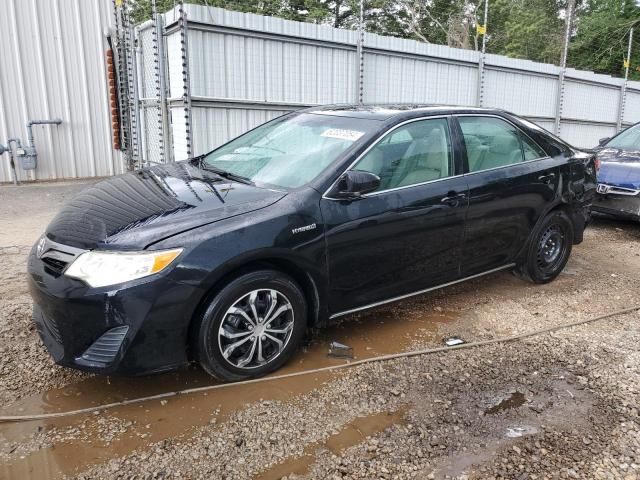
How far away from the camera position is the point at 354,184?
3254 mm

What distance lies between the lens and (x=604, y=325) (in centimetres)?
413

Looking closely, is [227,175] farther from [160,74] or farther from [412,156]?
[160,74]

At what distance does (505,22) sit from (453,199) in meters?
24.5

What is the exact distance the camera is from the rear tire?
15.4ft

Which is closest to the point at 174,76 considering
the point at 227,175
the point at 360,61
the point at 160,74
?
the point at 160,74

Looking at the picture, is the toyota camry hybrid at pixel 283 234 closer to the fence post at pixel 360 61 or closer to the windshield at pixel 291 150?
the windshield at pixel 291 150

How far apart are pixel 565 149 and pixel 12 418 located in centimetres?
477

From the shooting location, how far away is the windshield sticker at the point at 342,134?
3594mm

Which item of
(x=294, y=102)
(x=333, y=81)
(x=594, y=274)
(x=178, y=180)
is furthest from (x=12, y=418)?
(x=333, y=81)

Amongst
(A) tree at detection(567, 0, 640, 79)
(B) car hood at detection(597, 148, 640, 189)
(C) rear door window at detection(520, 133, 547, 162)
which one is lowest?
(B) car hood at detection(597, 148, 640, 189)

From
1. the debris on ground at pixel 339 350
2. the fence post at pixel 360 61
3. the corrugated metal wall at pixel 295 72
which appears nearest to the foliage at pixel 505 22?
the corrugated metal wall at pixel 295 72

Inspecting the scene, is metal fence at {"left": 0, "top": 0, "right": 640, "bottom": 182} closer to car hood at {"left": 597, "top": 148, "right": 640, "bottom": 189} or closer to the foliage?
car hood at {"left": 597, "top": 148, "right": 640, "bottom": 189}

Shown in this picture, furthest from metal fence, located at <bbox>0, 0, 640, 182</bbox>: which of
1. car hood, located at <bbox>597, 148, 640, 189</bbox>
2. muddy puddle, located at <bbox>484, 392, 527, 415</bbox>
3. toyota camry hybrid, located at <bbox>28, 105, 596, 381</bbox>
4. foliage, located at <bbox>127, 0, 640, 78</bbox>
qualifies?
foliage, located at <bbox>127, 0, 640, 78</bbox>

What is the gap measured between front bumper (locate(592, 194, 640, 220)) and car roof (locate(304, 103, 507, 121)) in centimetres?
342
